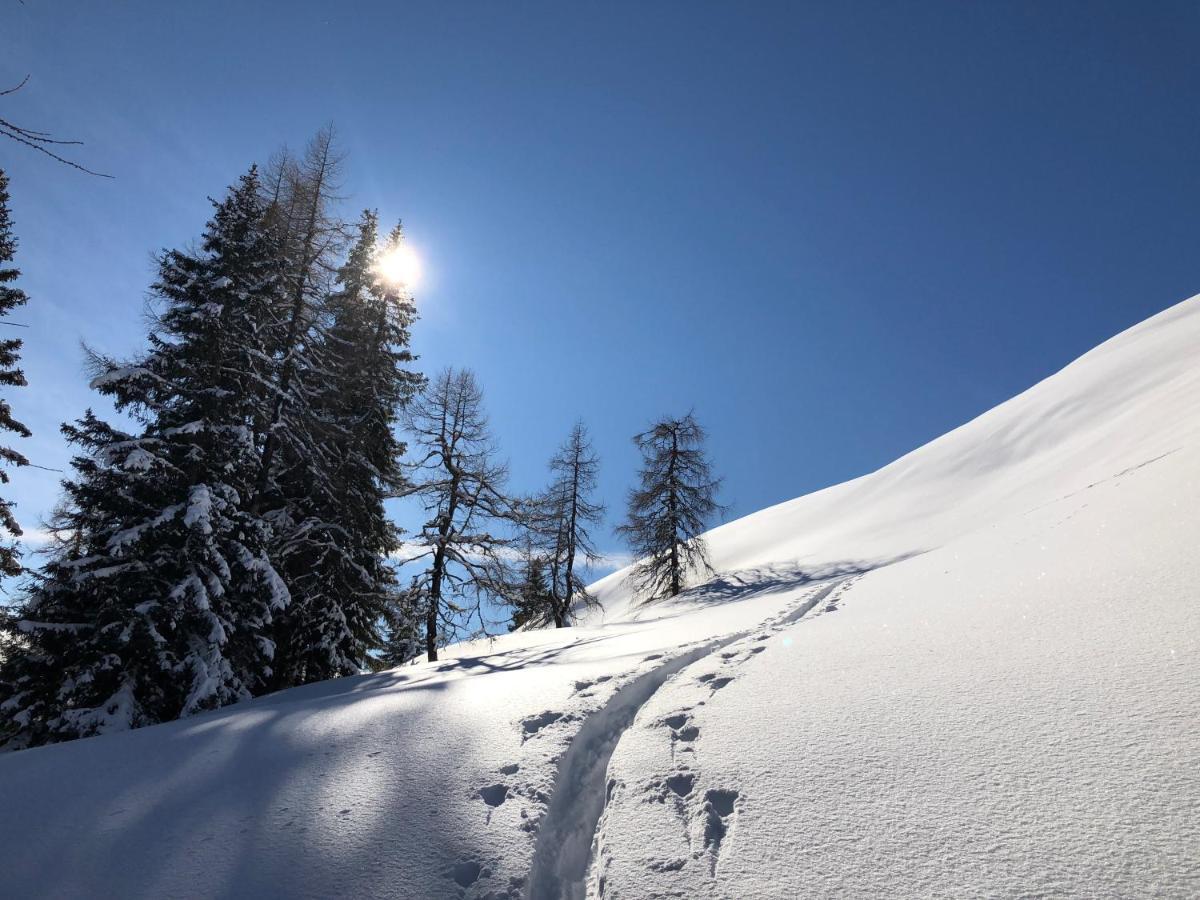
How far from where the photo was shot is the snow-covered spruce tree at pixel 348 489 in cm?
1264

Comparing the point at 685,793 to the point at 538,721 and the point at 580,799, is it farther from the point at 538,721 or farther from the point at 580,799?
the point at 538,721

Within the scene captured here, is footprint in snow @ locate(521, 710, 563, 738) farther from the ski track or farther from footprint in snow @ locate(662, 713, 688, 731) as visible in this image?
footprint in snow @ locate(662, 713, 688, 731)

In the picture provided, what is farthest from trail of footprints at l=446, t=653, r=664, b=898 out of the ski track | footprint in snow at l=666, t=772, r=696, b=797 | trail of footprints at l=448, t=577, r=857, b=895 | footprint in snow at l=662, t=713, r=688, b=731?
footprint in snow at l=666, t=772, r=696, b=797

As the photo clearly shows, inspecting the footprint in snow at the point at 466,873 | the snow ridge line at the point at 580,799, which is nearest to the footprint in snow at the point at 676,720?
the snow ridge line at the point at 580,799

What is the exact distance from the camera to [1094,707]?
2811 mm

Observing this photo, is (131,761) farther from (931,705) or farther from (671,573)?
(671,573)

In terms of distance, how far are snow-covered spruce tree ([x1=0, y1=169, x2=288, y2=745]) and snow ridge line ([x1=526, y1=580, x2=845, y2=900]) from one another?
27.3 ft

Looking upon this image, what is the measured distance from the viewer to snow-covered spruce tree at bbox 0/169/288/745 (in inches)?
342

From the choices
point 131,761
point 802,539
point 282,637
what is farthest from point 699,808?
point 802,539

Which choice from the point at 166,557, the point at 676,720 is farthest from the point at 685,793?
the point at 166,557

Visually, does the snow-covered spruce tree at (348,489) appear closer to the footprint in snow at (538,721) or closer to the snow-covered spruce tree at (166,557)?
the snow-covered spruce tree at (166,557)

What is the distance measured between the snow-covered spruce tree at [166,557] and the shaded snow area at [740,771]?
162 inches

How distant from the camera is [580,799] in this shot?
3.32 meters

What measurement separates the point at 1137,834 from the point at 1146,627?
7.06 feet
